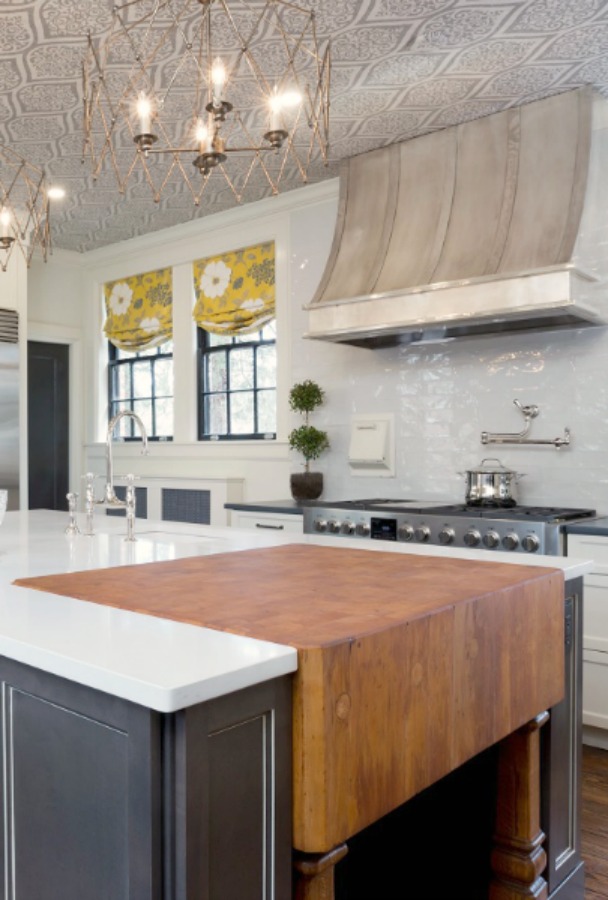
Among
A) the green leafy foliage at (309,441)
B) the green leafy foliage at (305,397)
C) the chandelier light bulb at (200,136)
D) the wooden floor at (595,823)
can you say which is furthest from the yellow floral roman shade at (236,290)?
the wooden floor at (595,823)

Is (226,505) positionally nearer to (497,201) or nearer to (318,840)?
(497,201)

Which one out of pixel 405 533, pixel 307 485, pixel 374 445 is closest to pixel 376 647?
pixel 405 533

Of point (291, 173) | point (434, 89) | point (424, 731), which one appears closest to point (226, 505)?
point (291, 173)

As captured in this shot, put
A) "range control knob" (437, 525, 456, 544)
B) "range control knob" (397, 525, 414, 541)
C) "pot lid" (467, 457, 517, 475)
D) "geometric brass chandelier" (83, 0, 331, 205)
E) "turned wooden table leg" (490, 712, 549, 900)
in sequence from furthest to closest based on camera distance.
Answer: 1. "pot lid" (467, 457, 517, 475)
2. "range control knob" (397, 525, 414, 541)
3. "range control knob" (437, 525, 456, 544)
4. "geometric brass chandelier" (83, 0, 331, 205)
5. "turned wooden table leg" (490, 712, 549, 900)

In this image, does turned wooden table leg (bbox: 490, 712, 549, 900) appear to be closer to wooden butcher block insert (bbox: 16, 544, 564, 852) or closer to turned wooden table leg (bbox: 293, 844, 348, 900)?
wooden butcher block insert (bbox: 16, 544, 564, 852)

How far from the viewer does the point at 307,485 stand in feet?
15.9

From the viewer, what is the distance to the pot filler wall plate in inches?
182

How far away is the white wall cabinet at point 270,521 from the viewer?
173 inches

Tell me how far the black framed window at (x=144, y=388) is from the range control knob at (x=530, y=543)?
142 inches

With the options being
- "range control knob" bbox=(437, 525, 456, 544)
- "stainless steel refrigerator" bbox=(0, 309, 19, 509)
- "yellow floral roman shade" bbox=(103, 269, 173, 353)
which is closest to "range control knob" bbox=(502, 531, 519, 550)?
"range control knob" bbox=(437, 525, 456, 544)

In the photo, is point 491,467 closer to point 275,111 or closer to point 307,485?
point 307,485

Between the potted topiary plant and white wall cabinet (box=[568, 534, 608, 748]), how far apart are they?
1.94m

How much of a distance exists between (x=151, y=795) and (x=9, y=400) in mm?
5072

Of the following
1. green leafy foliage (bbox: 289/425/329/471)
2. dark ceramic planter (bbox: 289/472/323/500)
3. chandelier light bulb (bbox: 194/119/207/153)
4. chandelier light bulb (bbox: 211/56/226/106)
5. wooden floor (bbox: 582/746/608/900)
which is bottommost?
wooden floor (bbox: 582/746/608/900)
